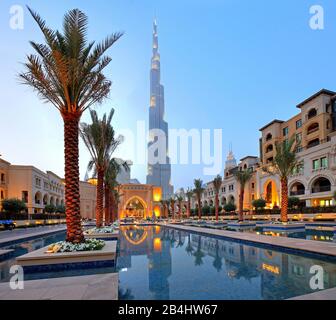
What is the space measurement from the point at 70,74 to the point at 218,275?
8.57 metres

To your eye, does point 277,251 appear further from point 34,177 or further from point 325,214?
point 34,177

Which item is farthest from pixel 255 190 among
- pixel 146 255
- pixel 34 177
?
pixel 146 255

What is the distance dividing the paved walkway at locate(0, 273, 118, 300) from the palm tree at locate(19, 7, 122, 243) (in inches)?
153

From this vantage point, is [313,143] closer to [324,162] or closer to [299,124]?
[299,124]

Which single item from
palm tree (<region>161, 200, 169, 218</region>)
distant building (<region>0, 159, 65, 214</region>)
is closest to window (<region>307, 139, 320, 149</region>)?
palm tree (<region>161, 200, 169, 218</region>)

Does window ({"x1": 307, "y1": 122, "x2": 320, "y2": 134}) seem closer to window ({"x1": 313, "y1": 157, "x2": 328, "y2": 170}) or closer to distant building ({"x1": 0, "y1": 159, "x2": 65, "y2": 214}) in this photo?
window ({"x1": 313, "y1": 157, "x2": 328, "y2": 170})

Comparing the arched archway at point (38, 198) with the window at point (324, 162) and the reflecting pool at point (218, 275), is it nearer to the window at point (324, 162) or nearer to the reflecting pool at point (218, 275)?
the reflecting pool at point (218, 275)

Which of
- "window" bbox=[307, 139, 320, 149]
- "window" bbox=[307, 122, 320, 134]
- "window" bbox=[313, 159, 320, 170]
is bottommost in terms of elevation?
"window" bbox=[313, 159, 320, 170]

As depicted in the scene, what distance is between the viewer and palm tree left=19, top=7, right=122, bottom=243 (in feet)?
30.2

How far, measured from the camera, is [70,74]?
30.6ft

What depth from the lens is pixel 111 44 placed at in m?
9.82

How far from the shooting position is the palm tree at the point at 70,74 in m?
9.21

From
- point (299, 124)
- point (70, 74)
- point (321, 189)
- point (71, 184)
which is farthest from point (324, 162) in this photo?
point (70, 74)

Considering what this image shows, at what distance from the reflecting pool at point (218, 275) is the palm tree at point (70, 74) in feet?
10.7
